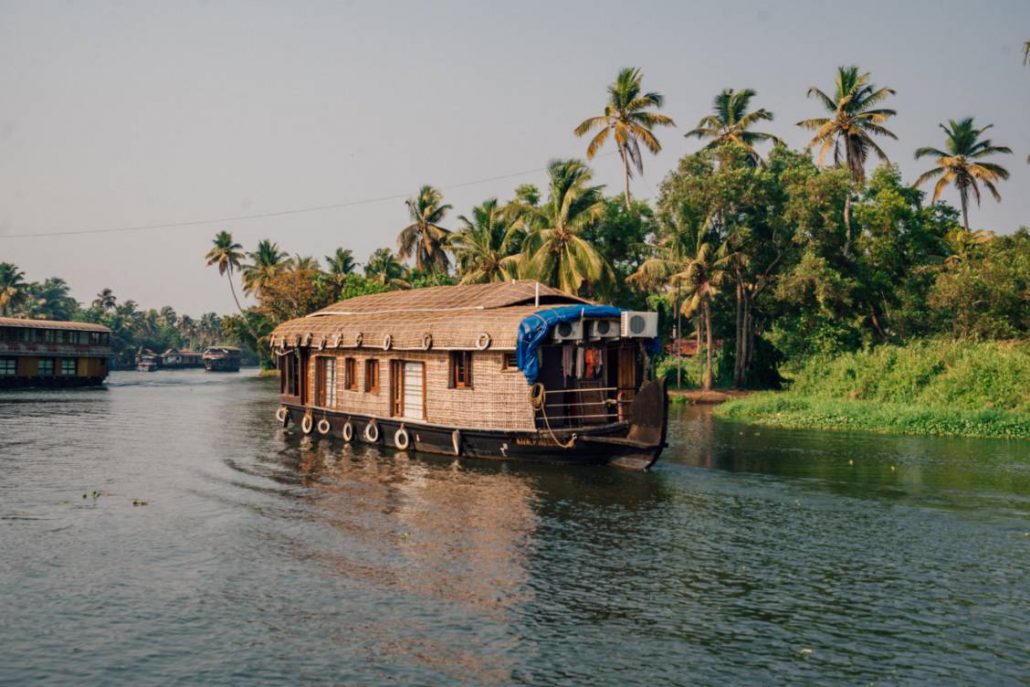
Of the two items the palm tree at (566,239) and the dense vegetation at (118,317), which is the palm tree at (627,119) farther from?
the dense vegetation at (118,317)

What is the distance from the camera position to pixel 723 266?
4697 centimetres

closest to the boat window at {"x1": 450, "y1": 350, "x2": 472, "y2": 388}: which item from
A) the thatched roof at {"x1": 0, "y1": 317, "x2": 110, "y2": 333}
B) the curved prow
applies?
the curved prow

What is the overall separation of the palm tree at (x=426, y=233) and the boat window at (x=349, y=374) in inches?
1555

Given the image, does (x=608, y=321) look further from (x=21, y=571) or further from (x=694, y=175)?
(x=694, y=175)

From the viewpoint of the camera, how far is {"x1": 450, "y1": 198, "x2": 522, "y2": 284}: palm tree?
47.9 meters

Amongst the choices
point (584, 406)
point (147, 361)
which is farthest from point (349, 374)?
point (147, 361)

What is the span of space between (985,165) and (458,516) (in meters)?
49.8

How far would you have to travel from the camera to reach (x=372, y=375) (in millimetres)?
27922

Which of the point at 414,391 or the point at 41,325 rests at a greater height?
the point at 41,325

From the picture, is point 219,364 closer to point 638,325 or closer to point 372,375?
point 372,375

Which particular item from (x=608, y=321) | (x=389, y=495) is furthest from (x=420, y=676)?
(x=608, y=321)

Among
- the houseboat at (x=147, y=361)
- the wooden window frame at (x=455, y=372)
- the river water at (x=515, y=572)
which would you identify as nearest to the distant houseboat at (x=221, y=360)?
the houseboat at (x=147, y=361)

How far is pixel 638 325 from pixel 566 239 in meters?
21.5

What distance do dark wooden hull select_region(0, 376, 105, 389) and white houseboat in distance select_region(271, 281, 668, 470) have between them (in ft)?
136
